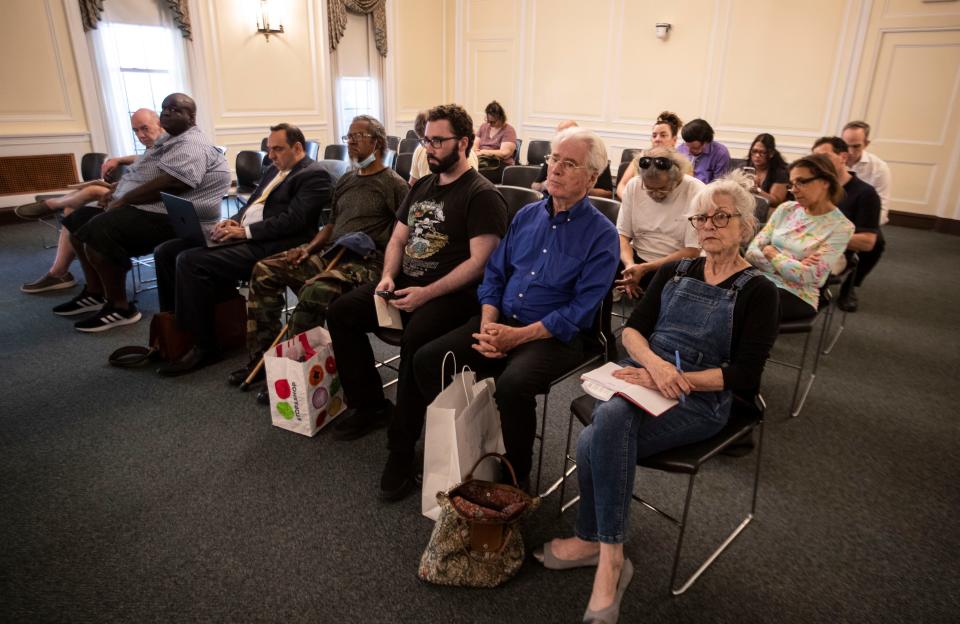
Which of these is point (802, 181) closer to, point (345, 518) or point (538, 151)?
point (345, 518)

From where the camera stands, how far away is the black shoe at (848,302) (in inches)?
154

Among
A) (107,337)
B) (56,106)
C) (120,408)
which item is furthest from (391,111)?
(120,408)

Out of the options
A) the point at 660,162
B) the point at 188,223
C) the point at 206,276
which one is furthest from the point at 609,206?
the point at 188,223

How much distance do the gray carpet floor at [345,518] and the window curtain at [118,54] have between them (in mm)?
4349

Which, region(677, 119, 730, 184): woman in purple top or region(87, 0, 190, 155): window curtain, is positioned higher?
region(87, 0, 190, 155): window curtain

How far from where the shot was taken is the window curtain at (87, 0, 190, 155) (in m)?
6.20

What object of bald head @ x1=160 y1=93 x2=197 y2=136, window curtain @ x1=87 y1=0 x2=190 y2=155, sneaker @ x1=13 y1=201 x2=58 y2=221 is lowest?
sneaker @ x1=13 y1=201 x2=58 y2=221

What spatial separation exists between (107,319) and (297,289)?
5.01 feet

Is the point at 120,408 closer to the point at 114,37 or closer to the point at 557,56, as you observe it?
the point at 114,37

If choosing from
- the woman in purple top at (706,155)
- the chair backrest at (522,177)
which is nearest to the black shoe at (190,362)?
the chair backrest at (522,177)

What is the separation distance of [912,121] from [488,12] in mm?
6157

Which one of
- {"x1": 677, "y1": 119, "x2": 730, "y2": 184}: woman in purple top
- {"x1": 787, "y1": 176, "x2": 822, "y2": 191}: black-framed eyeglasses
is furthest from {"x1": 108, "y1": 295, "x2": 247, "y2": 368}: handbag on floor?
{"x1": 677, "y1": 119, "x2": 730, "y2": 184}: woman in purple top

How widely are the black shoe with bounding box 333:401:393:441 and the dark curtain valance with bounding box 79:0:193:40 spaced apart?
603 centimetres

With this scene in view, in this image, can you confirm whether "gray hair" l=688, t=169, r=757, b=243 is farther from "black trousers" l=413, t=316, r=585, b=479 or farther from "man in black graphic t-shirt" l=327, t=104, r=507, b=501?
"man in black graphic t-shirt" l=327, t=104, r=507, b=501
